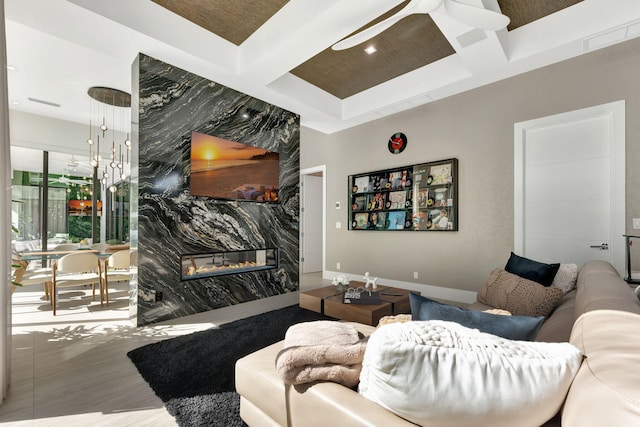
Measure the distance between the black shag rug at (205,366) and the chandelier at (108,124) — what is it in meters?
3.34

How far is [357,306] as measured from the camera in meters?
2.92

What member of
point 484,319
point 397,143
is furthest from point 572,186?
point 484,319

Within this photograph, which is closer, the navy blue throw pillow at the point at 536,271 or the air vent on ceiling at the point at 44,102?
the navy blue throw pillow at the point at 536,271

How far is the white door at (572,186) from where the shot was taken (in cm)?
309

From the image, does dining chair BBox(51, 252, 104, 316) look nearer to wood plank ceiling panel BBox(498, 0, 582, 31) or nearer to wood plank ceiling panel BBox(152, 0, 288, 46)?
wood plank ceiling panel BBox(152, 0, 288, 46)

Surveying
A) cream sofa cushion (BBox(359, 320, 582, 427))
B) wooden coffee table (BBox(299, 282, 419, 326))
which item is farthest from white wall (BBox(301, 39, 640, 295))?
cream sofa cushion (BBox(359, 320, 582, 427))

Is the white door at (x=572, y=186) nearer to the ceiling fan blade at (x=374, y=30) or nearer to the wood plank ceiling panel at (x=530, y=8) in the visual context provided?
the wood plank ceiling panel at (x=530, y=8)

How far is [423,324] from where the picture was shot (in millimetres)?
851

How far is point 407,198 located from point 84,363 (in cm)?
419

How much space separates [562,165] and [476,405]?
3773 millimetres

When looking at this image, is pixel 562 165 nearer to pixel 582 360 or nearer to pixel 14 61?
pixel 582 360

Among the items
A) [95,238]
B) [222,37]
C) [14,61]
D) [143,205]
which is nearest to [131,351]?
[143,205]

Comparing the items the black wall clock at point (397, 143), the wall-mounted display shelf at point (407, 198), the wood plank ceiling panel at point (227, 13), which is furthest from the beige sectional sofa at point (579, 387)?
the black wall clock at point (397, 143)

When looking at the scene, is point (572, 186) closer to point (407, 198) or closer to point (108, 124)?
point (407, 198)
